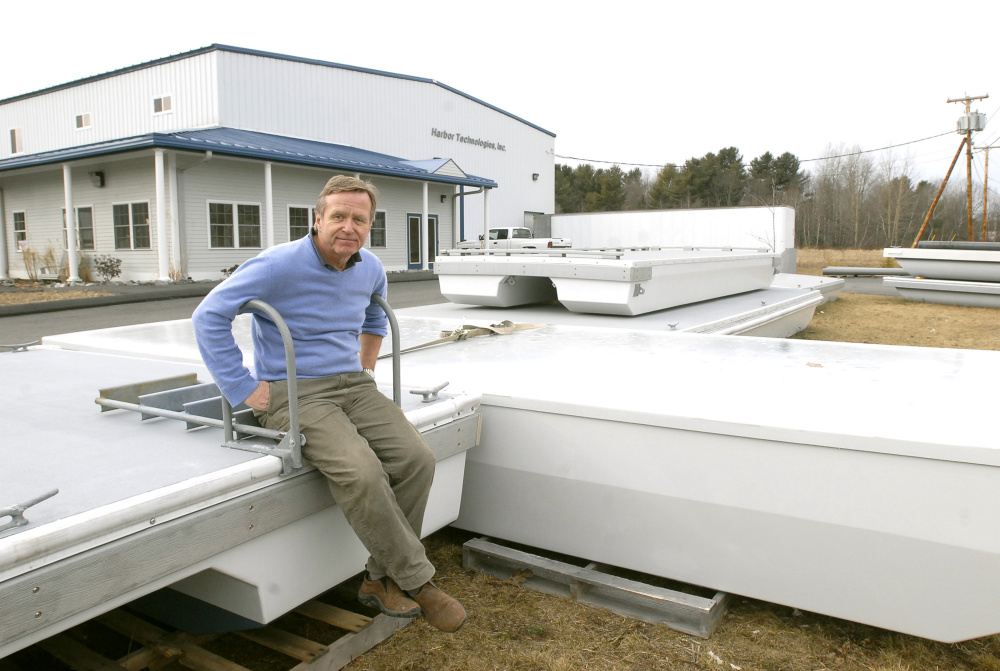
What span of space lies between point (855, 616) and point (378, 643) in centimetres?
170

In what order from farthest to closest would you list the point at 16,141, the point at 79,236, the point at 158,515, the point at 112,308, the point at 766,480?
the point at 16,141
the point at 79,236
the point at 112,308
the point at 766,480
the point at 158,515

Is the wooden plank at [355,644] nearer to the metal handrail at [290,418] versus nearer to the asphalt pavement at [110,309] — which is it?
the metal handrail at [290,418]

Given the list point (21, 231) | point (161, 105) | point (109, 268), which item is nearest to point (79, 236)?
point (109, 268)

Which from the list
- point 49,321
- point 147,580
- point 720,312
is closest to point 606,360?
point 147,580

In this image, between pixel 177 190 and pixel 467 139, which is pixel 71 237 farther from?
pixel 467 139

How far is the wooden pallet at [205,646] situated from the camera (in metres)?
2.37

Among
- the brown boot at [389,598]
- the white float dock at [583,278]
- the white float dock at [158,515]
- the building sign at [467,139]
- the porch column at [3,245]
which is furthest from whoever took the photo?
the building sign at [467,139]

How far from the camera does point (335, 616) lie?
2.66 meters

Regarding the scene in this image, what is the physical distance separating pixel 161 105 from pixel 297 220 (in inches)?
232

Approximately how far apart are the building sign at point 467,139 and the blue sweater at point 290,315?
2551 cm

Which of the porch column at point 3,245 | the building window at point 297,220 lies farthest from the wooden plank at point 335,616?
the porch column at point 3,245

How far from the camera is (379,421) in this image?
2422 mm

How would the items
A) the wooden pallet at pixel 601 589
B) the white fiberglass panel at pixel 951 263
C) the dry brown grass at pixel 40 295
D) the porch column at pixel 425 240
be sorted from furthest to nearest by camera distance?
the porch column at pixel 425 240
the white fiberglass panel at pixel 951 263
the dry brown grass at pixel 40 295
the wooden pallet at pixel 601 589

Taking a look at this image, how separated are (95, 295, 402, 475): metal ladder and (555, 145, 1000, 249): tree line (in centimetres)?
4234
